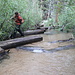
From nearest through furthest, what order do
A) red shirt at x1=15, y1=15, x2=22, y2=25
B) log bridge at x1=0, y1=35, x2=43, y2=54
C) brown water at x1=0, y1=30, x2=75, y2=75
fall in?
brown water at x1=0, y1=30, x2=75, y2=75, log bridge at x1=0, y1=35, x2=43, y2=54, red shirt at x1=15, y1=15, x2=22, y2=25

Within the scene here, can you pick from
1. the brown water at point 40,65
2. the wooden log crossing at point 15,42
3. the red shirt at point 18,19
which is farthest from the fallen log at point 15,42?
the red shirt at point 18,19

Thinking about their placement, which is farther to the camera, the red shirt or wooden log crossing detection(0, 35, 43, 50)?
the red shirt

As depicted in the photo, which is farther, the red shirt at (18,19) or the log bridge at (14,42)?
the red shirt at (18,19)

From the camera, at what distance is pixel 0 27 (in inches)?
308

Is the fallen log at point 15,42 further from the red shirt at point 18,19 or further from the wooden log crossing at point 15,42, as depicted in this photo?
the red shirt at point 18,19

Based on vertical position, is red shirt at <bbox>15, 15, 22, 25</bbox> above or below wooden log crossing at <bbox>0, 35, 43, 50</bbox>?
above

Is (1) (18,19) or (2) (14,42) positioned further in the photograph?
(1) (18,19)

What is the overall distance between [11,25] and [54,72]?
548 centimetres

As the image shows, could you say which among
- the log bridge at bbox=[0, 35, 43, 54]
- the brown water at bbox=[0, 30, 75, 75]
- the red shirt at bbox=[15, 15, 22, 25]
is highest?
the red shirt at bbox=[15, 15, 22, 25]

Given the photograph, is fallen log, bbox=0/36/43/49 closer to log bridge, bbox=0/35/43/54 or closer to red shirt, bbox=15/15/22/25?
log bridge, bbox=0/35/43/54

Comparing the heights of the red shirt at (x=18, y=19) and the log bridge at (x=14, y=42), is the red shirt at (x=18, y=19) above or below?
above

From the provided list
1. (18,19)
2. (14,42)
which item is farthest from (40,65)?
(18,19)

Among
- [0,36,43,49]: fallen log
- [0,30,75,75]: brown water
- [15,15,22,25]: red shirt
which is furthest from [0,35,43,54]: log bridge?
[15,15,22,25]: red shirt

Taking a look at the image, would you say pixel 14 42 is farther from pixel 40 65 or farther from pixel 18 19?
pixel 40 65
